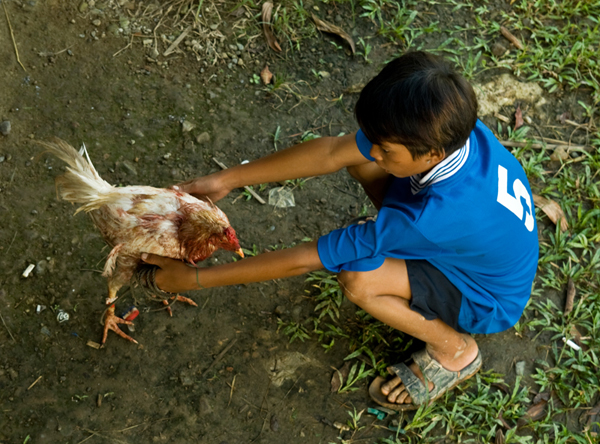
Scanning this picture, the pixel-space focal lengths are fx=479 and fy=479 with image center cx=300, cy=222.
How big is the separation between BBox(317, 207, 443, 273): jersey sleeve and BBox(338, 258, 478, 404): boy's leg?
11 centimetres

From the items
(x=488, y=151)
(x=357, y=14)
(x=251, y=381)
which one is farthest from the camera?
(x=357, y=14)

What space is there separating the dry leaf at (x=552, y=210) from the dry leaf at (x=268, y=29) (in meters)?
2.46

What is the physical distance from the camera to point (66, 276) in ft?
10.1

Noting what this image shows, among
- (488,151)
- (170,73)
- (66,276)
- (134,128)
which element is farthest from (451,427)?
(170,73)

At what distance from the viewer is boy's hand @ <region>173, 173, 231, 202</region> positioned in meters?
2.66

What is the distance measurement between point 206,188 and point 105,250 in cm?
100

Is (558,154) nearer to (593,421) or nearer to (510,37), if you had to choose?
(510,37)

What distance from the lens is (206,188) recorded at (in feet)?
8.75

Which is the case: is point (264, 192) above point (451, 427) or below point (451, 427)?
above

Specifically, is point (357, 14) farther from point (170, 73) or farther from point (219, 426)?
point (219, 426)

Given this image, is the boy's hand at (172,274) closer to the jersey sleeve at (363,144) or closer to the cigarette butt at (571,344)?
the jersey sleeve at (363,144)

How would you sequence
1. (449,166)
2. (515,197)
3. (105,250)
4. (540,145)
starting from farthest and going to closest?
(540,145) → (105,250) → (515,197) → (449,166)

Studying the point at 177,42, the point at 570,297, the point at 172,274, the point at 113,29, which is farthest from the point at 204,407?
the point at 113,29

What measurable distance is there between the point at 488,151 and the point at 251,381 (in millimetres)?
1885
